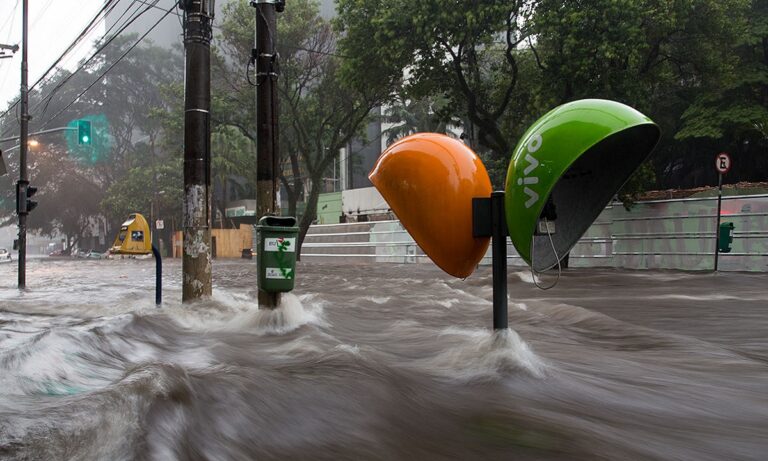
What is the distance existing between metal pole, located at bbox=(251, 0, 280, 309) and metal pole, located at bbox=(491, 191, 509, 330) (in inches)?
149

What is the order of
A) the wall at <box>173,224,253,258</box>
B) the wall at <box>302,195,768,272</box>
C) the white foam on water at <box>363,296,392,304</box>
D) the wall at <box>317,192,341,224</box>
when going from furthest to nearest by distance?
the wall at <box>317,192,341,224</box>
the wall at <box>173,224,253,258</box>
the wall at <box>302,195,768,272</box>
the white foam on water at <box>363,296,392,304</box>

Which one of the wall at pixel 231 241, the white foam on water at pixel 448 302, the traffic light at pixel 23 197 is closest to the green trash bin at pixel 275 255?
the white foam on water at pixel 448 302

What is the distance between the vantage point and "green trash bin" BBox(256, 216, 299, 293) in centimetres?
594

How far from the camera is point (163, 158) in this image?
162 ft

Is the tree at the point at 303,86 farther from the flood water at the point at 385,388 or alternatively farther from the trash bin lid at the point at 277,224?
the flood water at the point at 385,388

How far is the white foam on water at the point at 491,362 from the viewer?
12.6 ft

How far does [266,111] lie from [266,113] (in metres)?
0.02

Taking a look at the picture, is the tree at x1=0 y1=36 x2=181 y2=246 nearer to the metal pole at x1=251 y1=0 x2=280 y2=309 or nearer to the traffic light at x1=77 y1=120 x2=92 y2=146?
the traffic light at x1=77 y1=120 x2=92 y2=146

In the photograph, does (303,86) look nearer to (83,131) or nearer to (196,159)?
(83,131)

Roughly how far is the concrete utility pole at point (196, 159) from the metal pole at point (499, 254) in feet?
15.9

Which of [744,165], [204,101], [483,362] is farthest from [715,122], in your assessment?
[483,362]

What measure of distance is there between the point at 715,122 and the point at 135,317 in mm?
18360

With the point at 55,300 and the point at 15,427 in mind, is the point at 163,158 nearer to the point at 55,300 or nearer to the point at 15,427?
the point at 55,300

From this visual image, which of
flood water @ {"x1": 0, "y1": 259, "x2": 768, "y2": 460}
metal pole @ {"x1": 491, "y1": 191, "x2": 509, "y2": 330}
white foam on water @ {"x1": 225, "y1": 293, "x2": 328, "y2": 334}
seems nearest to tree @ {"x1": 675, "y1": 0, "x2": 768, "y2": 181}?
flood water @ {"x1": 0, "y1": 259, "x2": 768, "y2": 460}
